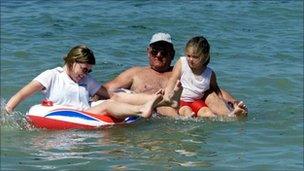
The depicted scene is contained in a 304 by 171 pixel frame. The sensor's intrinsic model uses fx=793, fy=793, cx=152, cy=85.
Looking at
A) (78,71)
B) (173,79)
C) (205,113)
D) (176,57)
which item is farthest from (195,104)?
(176,57)

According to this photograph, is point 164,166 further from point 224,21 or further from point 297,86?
point 224,21

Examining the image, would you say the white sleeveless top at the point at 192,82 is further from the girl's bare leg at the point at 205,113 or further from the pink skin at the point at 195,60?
the girl's bare leg at the point at 205,113

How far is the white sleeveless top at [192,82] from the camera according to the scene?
29.5 ft

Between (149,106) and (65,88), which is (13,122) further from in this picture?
(149,106)

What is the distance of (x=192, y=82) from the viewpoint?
901 cm

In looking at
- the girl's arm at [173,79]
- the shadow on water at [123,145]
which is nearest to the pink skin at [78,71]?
the shadow on water at [123,145]

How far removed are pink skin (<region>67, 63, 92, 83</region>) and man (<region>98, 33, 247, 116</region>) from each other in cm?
65

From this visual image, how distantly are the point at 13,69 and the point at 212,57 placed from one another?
3.33m

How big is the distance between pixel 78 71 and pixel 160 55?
1.32 metres

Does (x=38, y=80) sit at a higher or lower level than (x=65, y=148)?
higher

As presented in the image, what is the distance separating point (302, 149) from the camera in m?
7.78

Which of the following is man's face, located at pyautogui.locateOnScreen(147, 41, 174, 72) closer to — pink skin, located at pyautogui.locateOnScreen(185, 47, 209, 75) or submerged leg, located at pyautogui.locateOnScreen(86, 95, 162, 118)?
pink skin, located at pyautogui.locateOnScreen(185, 47, 209, 75)

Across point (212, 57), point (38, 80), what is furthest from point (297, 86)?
point (38, 80)

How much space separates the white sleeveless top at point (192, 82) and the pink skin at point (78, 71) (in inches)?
51.4
